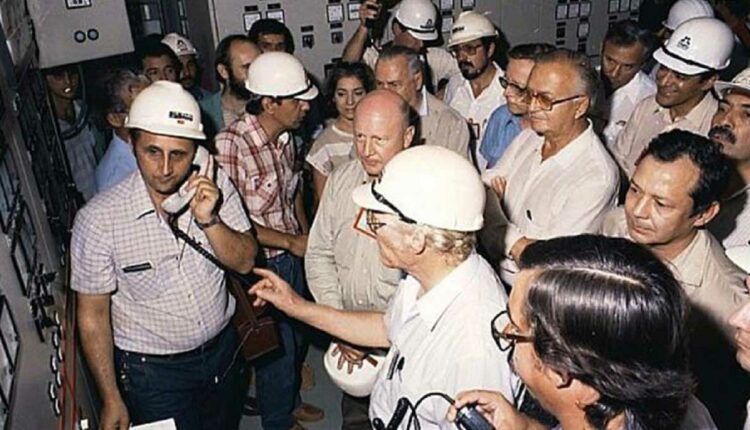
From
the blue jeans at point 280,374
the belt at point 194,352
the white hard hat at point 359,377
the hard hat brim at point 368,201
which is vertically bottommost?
the blue jeans at point 280,374

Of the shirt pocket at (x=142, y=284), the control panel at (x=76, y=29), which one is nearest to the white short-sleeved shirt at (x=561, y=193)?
the shirt pocket at (x=142, y=284)

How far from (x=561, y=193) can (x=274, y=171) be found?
141cm

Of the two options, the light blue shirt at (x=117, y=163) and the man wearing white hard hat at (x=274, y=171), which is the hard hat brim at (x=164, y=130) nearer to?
the light blue shirt at (x=117, y=163)

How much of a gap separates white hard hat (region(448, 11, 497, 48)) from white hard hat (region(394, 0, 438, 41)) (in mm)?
572

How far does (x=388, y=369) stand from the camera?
1.87 m

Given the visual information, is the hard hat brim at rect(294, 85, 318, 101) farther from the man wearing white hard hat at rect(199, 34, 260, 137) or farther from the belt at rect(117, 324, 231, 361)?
the belt at rect(117, 324, 231, 361)

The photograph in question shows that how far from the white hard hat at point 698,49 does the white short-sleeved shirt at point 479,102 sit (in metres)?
0.97

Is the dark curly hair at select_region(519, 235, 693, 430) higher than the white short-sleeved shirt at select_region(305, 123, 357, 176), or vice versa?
the dark curly hair at select_region(519, 235, 693, 430)

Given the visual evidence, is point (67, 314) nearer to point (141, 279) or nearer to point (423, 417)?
point (141, 279)

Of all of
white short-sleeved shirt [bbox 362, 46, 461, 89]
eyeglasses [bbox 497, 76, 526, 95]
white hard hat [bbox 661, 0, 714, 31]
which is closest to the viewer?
eyeglasses [bbox 497, 76, 526, 95]

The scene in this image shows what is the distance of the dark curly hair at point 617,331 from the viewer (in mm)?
1068

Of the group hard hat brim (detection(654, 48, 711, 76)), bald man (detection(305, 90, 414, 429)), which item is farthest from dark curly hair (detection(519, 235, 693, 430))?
hard hat brim (detection(654, 48, 711, 76))

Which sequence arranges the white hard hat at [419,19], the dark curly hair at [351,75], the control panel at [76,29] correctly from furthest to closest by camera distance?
1. the white hard hat at [419,19]
2. the dark curly hair at [351,75]
3. the control panel at [76,29]

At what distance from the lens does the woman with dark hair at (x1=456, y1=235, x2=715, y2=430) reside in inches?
42.1
